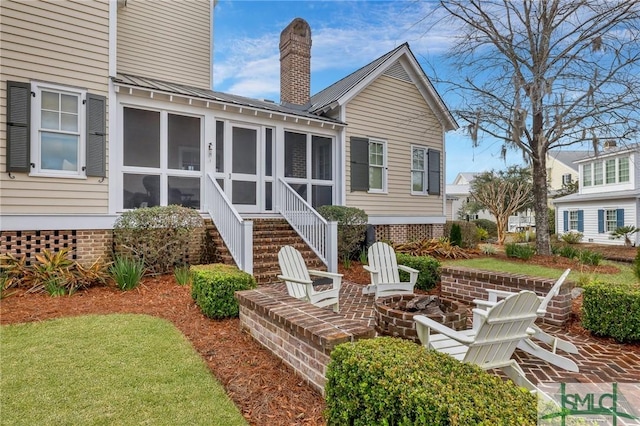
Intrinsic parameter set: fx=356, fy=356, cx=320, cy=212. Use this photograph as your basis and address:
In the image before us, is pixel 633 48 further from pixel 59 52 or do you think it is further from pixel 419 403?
pixel 59 52

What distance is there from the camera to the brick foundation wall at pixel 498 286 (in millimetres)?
4973

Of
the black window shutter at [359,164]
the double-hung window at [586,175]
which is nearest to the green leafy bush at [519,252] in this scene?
the black window shutter at [359,164]

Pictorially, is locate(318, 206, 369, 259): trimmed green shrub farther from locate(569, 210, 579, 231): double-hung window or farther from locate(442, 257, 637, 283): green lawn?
locate(569, 210, 579, 231): double-hung window

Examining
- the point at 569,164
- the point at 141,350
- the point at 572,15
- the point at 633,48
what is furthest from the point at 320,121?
the point at 569,164

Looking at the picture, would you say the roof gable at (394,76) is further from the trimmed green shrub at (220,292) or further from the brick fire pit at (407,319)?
the brick fire pit at (407,319)

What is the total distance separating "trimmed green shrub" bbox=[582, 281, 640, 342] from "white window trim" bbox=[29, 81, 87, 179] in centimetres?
871

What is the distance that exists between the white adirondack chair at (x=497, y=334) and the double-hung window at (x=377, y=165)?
867cm

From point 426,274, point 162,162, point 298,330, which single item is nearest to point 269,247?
point 162,162

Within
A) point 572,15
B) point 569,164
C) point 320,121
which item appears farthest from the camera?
point 569,164

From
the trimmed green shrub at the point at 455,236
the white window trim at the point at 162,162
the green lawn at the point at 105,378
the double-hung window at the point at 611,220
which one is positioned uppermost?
the white window trim at the point at 162,162

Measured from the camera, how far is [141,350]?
12.2 feet

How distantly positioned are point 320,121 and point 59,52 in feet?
20.1

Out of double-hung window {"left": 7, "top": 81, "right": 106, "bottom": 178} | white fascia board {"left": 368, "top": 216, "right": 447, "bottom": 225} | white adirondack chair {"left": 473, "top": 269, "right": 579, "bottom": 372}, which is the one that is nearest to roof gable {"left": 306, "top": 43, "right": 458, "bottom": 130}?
white fascia board {"left": 368, "top": 216, "right": 447, "bottom": 225}

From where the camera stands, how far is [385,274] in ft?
20.7
